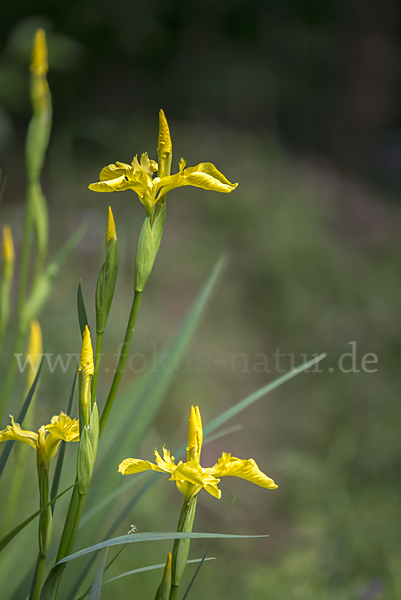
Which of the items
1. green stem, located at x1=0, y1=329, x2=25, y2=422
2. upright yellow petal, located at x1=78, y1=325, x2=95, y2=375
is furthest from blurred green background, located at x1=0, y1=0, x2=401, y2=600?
upright yellow petal, located at x1=78, y1=325, x2=95, y2=375

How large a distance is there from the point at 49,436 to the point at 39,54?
1.41 feet

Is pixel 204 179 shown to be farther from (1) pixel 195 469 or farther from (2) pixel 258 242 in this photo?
(2) pixel 258 242

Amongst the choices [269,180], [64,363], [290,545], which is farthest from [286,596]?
[269,180]

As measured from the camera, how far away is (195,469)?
256mm

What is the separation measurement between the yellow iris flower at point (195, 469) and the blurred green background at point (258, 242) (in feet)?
0.59

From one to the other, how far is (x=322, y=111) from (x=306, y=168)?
0.65m

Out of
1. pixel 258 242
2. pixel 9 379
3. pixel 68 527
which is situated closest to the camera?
pixel 68 527

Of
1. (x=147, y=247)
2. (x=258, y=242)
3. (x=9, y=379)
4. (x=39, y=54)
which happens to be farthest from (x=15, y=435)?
(x=258, y=242)

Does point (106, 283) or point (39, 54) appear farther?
point (39, 54)

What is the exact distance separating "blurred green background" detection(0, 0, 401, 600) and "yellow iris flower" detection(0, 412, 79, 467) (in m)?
0.17

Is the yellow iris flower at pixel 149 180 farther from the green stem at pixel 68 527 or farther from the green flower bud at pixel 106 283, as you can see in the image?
the green stem at pixel 68 527

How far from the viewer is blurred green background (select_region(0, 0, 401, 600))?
3.03ft

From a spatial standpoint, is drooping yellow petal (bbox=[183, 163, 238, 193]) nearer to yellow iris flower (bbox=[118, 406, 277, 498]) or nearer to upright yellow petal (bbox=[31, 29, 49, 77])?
yellow iris flower (bbox=[118, 406, 277, 498])

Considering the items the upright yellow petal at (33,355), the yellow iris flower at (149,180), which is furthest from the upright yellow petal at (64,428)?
the upright yellow petal at (33,355)
